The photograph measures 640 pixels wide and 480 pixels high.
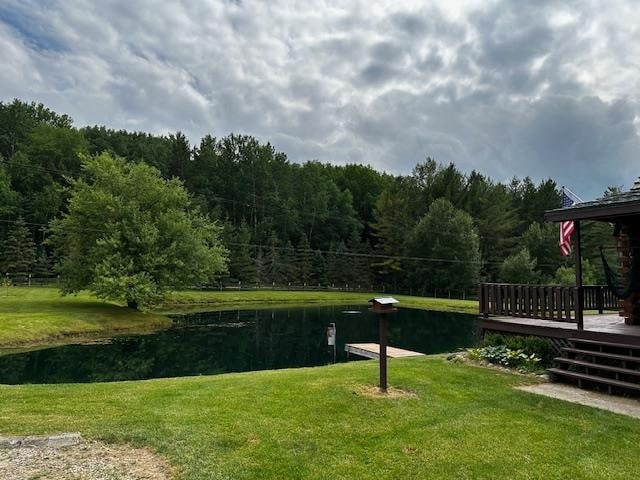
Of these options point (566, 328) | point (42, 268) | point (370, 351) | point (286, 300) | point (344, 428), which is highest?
point (42, 268)

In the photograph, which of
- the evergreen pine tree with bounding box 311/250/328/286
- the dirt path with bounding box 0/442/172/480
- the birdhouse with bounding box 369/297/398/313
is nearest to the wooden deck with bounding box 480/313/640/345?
the birdhouse with bounding box 369/297/398/313

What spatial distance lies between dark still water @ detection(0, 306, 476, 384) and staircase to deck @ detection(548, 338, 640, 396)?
9.23 meters

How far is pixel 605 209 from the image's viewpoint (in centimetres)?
823

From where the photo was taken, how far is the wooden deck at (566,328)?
8055 millimetres

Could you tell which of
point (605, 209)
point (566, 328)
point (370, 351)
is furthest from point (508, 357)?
point (370, 351)

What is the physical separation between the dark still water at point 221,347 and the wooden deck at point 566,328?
24.6ft

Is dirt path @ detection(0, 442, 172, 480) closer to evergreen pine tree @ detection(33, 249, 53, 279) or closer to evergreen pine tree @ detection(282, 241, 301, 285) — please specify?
evergreen pine tree @ detection(33, 249, 53, 279)

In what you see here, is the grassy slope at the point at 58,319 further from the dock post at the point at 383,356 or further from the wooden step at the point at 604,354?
the wooden step at the point at 604,354

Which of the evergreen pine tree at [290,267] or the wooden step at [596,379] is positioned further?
the evergreen pine tree at [290,267]

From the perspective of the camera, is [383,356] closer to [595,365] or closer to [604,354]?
[595,365]

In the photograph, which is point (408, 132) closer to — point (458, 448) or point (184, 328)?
point (184, 328)

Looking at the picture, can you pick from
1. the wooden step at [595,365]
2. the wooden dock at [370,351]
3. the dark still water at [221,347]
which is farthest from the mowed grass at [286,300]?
the wooden step at [595,365]

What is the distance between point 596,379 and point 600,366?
26cm

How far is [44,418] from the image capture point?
567 cm
